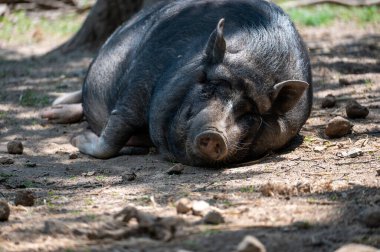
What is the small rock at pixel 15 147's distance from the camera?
20.4 feet

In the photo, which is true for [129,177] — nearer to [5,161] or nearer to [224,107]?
[224,107]

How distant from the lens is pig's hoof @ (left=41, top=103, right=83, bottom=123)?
291 inches

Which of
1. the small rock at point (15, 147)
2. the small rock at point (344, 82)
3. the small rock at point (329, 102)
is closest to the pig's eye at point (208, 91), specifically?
the small rock at point (15, 147)

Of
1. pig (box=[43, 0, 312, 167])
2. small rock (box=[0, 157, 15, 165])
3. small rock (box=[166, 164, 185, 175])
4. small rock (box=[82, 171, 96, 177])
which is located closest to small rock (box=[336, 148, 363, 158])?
pig (box=[43, 0, 312, 167])

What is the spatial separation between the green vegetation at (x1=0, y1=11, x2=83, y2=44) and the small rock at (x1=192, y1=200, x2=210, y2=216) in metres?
8.50

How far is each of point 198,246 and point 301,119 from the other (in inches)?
111

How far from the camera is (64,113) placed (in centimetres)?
742

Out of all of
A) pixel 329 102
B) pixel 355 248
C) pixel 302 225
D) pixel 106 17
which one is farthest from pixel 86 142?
pixel 106 17

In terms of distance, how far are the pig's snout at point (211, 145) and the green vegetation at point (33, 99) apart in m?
3.19

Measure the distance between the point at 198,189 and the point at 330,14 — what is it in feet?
28.5

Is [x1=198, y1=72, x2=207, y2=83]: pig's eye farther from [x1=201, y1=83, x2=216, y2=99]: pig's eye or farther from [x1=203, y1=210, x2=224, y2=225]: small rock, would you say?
[x1=203, y1=210, x2=224, y2=225]: small rock

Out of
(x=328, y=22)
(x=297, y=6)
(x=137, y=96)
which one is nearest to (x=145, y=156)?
(x=137, y=96)

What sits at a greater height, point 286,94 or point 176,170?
point 286,94

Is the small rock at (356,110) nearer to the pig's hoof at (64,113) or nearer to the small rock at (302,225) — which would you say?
the pig's hoof at (64,113)
